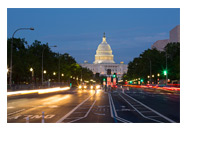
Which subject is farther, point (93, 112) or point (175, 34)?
point (175, 34)

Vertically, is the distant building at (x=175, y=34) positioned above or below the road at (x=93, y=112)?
above

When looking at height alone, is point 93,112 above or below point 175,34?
below

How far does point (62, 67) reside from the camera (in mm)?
115812

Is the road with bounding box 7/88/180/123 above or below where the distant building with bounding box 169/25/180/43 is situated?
below

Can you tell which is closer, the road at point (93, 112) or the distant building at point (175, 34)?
the road at point (93, 112)

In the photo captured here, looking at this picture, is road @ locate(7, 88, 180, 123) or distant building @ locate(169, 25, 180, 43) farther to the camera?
distant building @ locate(169, 25, 180, 43)
